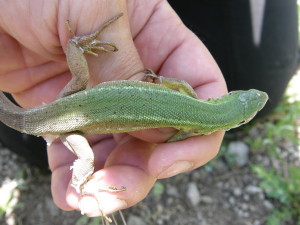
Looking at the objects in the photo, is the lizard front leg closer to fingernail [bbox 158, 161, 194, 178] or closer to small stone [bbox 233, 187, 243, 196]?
fingernail [bbox 158, 161, 194, 178]

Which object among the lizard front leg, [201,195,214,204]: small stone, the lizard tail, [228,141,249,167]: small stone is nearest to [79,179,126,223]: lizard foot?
the lizard front leg

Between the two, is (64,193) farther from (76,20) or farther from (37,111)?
(76,20)

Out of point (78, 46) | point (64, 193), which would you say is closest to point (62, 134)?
point (64, 193)

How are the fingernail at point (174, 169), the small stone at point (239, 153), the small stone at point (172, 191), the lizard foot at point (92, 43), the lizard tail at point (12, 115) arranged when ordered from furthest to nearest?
the small stone at point (239, 153)
the small stone at point (172, 191)
the lizard tail at point (12, 115)
the lizard foot at point (92, 43)
the fingernail at point (174, 169)

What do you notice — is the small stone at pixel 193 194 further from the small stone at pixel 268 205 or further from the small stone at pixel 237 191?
the small stone at pixel 268 205

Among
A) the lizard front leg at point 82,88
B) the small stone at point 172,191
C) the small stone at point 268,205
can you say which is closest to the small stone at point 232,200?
the small stone at point 268,205

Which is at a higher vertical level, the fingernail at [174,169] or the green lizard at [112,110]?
the green lizard at [112,110]
